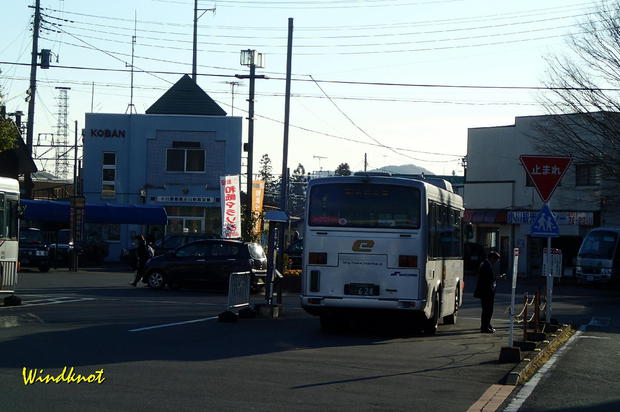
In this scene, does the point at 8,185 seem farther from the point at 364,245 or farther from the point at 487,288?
the point at 487,288

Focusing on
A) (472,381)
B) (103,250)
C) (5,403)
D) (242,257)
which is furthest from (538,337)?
(103,250)

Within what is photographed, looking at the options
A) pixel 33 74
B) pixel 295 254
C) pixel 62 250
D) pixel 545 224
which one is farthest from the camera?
pixel 33 74

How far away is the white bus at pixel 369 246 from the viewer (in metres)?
17.2

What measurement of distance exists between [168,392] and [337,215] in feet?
25.9

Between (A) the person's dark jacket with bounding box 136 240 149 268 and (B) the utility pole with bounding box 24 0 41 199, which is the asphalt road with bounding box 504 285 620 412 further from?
(B) the utility pole with bounding box 24 0 41 199

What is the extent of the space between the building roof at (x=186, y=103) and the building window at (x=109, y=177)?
14.7 feet

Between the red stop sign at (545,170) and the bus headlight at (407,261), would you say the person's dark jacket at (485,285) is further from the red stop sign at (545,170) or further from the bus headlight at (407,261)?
the bus headlight at (407,261)

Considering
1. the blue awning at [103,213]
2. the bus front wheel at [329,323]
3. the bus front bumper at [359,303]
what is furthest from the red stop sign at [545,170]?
the blue awning at [103,213]

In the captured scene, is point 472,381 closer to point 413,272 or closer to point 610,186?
point 413,272

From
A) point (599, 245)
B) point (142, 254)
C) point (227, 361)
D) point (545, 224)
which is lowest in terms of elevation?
point (227, 361)

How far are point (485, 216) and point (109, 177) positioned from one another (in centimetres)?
2344

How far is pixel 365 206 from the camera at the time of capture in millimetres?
17500

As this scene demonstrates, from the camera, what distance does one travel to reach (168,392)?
1022cm

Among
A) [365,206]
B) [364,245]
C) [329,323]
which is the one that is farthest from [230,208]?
[364,245]
